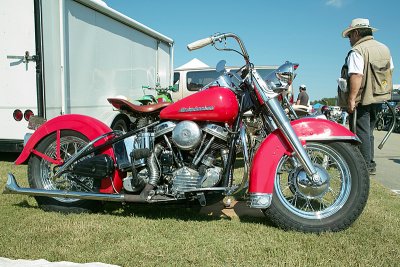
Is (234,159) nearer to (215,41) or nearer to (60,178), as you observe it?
(215,41)

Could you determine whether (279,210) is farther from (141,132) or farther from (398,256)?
(141,132)

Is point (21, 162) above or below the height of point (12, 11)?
below

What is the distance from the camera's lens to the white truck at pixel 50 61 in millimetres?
4906

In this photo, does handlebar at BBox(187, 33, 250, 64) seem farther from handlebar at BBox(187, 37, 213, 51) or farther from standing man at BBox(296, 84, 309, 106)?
standing man at BBox(296, 84, 309, 106)

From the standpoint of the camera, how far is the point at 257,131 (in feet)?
11.4

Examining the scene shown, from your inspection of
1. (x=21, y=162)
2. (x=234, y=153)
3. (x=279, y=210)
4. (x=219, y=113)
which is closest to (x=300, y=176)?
(x=279, y=210)

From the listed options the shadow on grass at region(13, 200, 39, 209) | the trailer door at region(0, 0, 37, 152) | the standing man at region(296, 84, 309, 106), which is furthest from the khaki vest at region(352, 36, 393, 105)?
the standing man at region(296, 84, 309, 106)

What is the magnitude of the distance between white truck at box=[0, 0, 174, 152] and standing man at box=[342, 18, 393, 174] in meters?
3.74

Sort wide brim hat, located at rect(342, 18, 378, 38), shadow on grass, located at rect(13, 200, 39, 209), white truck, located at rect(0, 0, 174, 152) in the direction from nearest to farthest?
shadow on grass, located at rect(13, 200, 39, 209), wide brim hat, located at rect(342, 18, 378, 38), white truck, located at rect(0, 0, 174, 152)

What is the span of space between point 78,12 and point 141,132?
316 cm

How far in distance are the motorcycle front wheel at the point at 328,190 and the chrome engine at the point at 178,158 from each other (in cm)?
52

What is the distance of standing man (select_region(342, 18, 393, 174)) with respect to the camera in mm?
4539

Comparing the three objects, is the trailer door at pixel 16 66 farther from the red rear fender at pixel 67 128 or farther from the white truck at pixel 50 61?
the red rear fender at pixel 67 128

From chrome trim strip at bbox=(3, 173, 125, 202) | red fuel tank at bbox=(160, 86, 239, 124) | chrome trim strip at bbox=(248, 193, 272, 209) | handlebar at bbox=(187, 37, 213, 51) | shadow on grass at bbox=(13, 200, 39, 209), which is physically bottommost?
shadow on grass at bbox=(13, 200, 39, 209)
